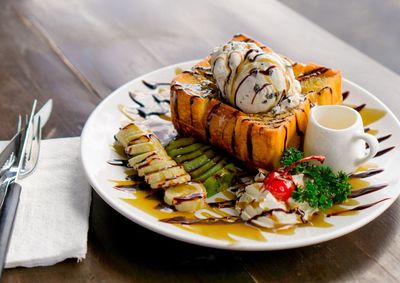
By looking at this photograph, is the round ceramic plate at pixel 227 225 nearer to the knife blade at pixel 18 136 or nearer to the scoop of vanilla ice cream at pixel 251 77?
the knife blade at pixel 18 136

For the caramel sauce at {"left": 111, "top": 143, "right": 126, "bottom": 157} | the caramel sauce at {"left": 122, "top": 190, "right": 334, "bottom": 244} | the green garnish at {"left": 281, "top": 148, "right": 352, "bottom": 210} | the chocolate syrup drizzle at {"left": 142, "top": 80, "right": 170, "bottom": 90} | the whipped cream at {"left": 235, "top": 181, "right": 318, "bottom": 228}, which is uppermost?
the green garnish at {"left": 281, "top": 148, "right": 352, "bottom": 210}

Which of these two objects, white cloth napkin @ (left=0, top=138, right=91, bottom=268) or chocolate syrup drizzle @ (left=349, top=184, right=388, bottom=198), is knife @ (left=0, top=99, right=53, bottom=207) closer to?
white cloth napkin @ (left=0, top=138, right=91, bottom=268)

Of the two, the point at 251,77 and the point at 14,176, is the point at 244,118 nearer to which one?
the point at 251,77

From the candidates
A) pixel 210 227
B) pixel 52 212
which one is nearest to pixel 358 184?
pixel 210 227

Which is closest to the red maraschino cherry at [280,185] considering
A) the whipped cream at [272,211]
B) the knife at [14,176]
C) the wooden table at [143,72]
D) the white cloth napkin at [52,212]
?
the whipped cream at [272,211]

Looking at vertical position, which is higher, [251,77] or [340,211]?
[251,77]

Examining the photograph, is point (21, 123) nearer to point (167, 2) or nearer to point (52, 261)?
point (52, 261)

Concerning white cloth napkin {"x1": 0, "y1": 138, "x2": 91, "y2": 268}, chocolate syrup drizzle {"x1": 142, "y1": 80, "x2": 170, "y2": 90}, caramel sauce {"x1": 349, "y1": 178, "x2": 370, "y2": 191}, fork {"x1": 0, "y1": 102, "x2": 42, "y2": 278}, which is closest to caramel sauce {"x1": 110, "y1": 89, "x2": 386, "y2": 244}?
caramel sauce {"x1": 349, "y1": 178, "x2": 370, "y2": 191}
